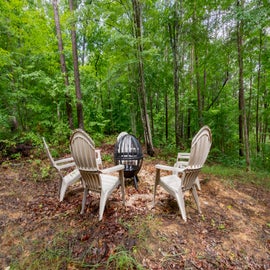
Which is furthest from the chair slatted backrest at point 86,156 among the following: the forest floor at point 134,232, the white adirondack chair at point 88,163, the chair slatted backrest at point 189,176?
the chair slatted backrest at point 189,176

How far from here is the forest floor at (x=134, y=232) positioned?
170cm

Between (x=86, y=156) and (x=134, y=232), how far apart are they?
1033 millimetres

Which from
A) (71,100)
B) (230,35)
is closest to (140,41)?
(230,35)

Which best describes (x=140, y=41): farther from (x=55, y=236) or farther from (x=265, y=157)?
(x=265, y=157)

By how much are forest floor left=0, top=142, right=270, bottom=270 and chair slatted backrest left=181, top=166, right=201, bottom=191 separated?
1.39 feet

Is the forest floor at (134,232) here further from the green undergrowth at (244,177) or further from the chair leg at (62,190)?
the green undergrowth at (244,177)

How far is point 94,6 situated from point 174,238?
5364 mm

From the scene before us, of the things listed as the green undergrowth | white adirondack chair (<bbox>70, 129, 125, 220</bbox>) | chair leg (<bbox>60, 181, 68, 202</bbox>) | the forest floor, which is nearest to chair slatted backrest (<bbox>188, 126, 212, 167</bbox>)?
the forest floor

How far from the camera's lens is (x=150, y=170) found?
4387 millimetres

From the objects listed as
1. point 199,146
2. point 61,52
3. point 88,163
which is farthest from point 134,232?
point 61,52

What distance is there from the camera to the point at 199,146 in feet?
7.11

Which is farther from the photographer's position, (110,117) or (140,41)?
(110,117)

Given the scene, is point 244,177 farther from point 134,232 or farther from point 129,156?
point 134,232

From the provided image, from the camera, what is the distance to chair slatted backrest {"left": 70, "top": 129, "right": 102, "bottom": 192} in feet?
6.69
